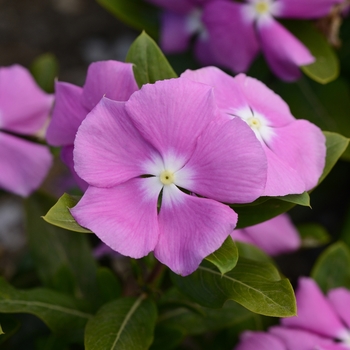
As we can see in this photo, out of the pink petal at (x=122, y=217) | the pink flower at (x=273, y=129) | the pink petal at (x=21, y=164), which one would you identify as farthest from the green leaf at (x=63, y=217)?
the pink petal at (x=21, y=164)

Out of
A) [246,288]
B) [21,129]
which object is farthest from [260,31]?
[246,288]

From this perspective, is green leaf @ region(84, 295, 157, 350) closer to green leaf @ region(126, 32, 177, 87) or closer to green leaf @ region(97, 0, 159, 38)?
green leaf @ region(126, 32, 177, 87)

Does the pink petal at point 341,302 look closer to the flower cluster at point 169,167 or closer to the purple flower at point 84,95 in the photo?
the flower cluster at point 169,167

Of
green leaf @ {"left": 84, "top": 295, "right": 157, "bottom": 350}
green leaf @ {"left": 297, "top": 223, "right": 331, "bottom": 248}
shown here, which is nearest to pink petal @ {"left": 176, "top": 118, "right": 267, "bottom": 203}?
green leaf @ {"left": 84, "top": 295, "right": 157, "bottom": 350}

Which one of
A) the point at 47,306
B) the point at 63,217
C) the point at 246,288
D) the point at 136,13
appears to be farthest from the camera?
the point at 136,13

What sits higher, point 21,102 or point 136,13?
point 136,13

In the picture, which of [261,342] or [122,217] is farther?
[261,342]

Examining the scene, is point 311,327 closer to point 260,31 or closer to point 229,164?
point 229,164

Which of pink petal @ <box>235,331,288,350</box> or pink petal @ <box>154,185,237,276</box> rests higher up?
pink petal @ <box>154,185,237,276</box>
